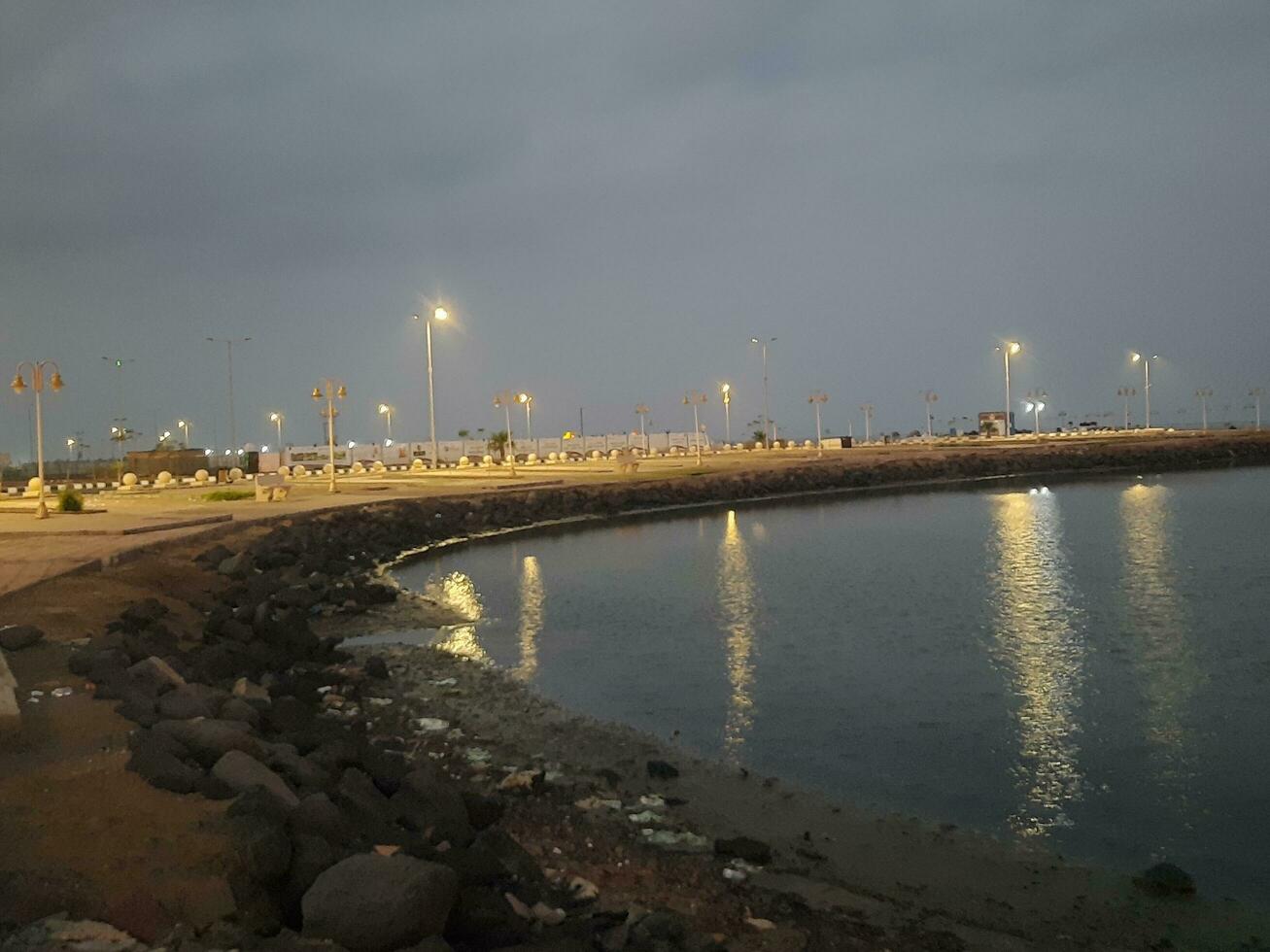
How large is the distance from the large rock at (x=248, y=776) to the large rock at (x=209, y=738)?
14.8 inches

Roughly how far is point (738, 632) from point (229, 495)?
28.4 meters

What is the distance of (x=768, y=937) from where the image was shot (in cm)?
677

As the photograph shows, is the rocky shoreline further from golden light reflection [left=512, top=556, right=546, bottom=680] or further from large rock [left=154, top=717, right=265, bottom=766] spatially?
golden light reflection [left=512, top=556, right=546, bottom=680]

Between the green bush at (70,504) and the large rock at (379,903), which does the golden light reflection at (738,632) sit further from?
the green bush at (70,504)

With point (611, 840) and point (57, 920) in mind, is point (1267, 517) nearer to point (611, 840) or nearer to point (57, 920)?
point (611, 840)

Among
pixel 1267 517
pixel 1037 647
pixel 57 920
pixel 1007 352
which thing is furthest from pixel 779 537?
pixel 1007 352

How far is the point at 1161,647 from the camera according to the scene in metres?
17.3

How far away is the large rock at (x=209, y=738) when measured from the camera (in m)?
7.50

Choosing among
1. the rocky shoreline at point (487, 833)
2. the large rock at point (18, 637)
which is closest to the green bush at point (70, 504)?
the rocky shoreline at point (487, 833)

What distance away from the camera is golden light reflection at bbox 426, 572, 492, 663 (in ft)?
60.2

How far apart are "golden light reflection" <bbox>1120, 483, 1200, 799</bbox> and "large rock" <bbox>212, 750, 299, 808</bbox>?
7928 millimetres

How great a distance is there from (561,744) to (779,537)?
26.8m

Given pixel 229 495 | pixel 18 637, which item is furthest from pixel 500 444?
pixel 18 637

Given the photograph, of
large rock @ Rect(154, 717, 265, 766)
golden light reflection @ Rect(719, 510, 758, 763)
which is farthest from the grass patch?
large rock @ Rect(154, 717, 265, 766)
